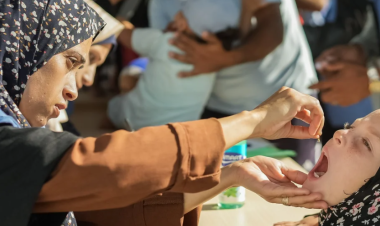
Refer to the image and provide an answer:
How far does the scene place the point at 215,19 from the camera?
230 centimetres

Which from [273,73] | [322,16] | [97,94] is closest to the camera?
[273,73]

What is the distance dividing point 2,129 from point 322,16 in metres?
2.14

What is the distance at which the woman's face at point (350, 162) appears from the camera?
89 centimetres

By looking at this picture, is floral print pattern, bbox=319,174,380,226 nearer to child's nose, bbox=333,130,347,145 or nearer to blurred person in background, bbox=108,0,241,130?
child's nose, bbox=333,130,347,145

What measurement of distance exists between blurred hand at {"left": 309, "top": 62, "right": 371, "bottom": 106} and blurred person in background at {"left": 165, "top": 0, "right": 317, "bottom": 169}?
154 millimetres

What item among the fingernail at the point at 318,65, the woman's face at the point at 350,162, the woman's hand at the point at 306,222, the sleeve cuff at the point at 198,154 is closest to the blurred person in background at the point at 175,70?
the fingernail at the point at 318,65

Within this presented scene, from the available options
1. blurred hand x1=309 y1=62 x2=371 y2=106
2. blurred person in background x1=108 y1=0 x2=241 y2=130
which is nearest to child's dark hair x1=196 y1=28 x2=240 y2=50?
blurred person in background x1=108 y1=0 x2=241 y2=130

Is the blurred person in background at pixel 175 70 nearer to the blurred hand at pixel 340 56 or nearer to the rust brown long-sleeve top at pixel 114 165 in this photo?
the blurred hand at pixel 340 56

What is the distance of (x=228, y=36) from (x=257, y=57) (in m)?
0.18

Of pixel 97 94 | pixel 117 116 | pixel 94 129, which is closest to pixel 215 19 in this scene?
pixel 117 116

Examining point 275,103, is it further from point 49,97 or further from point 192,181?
point 49,97

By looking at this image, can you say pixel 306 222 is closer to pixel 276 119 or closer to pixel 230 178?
pixel 230 178

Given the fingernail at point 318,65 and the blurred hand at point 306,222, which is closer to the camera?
the blurred hand at point 306,222

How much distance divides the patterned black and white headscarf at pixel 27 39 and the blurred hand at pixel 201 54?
142 centimetres
